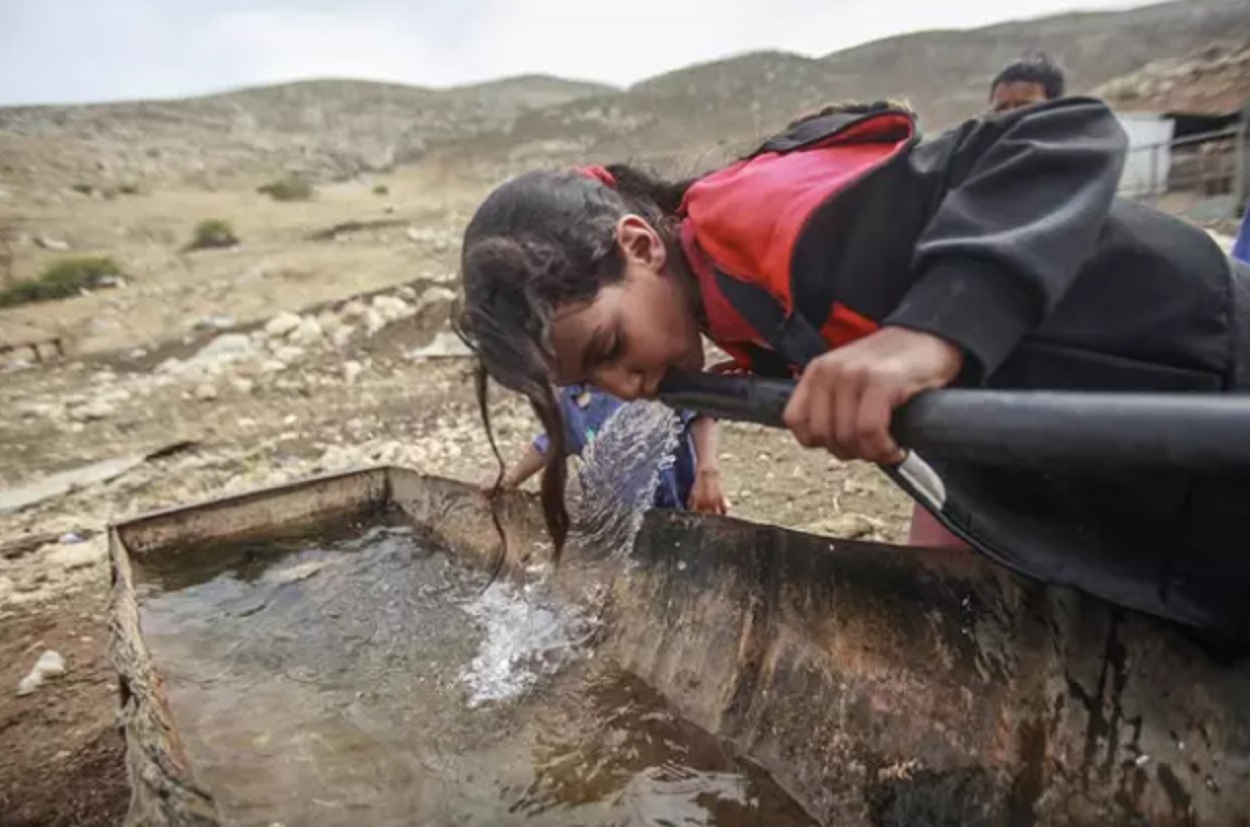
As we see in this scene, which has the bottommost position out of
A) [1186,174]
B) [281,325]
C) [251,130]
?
[281,325]

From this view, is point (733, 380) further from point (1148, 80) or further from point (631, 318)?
point (1148, 80)

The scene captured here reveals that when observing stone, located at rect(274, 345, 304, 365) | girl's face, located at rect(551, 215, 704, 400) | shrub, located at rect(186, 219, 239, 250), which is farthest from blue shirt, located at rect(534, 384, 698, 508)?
shrub, located at rect(186, 219, 239, 250)

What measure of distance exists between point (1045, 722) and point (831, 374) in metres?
1.15

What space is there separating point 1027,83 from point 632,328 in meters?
2.73

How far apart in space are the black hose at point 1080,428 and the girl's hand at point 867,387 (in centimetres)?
3

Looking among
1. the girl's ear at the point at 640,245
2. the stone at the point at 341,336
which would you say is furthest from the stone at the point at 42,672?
the stone at the point at 341,336

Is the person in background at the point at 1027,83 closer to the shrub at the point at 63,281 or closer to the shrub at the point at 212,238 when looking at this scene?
the shrub at the point at 63,281

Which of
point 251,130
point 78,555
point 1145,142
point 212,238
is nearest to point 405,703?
point 78,555

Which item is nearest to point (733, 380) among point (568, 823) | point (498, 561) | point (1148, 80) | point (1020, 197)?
point (1020, 197)

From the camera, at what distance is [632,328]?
181 cm

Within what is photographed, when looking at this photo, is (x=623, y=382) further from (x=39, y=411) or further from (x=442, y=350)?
(x=39, y=411)

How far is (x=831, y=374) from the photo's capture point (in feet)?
4.33

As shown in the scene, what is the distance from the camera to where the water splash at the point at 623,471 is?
309 cm

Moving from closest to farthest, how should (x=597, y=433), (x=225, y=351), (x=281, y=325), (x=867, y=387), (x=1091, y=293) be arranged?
(x=867, y=387) → (x=1091, y=293) → (x=597, y=433) → (x=225, y=351) → (x=281, y=325)
